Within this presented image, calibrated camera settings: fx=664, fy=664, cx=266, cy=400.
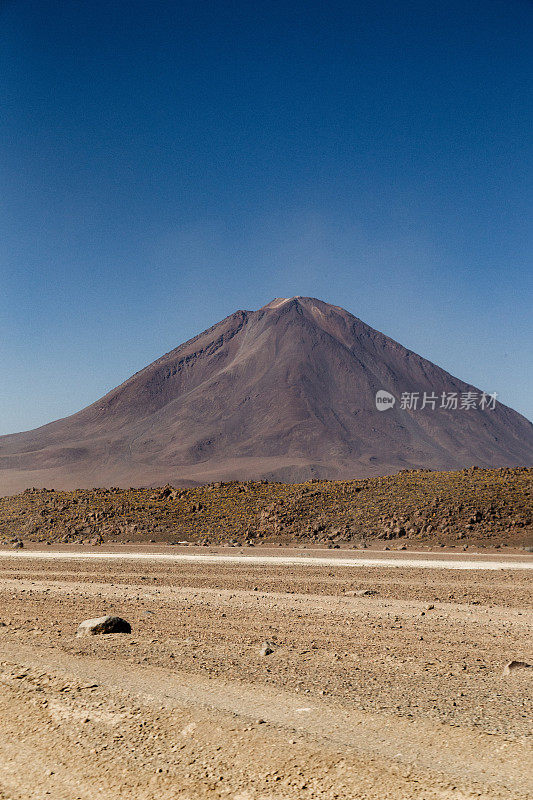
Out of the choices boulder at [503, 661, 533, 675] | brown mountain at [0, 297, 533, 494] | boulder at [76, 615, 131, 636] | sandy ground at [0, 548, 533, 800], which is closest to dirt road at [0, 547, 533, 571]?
sandy ground at [0, 548, 533, 800]

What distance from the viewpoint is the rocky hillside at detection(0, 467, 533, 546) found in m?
37.0

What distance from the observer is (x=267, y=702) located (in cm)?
702

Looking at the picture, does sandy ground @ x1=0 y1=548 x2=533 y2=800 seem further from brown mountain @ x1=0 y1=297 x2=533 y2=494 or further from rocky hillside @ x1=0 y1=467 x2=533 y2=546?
brown mountain @ x1=0 y1=297 x2=533 y2=494

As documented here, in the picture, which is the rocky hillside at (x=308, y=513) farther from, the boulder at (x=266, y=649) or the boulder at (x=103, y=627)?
the boulder at (x=266, y=649)

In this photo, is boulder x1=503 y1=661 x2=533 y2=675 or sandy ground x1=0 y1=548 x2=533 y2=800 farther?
boulder x1=503 y1=661 x2=533 y2=675

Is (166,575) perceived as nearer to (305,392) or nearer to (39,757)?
(39,757)

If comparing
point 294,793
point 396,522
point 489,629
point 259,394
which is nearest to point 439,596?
point 489,629

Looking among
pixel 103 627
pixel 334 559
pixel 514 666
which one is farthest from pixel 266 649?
pixel 334 559

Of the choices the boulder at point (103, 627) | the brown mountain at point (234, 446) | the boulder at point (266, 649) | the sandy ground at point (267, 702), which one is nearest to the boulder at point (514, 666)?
the sandy ground at point (267, 702)

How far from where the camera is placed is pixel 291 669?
8.46 metres

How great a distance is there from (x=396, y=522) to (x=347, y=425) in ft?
479

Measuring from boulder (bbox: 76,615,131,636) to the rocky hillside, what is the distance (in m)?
27.2

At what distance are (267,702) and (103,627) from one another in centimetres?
445

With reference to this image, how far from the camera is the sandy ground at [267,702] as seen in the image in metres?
5.44
